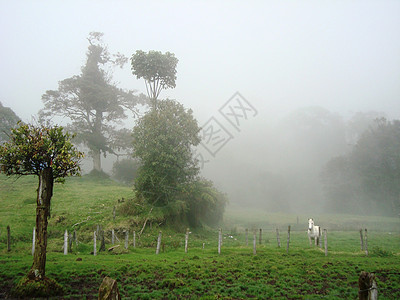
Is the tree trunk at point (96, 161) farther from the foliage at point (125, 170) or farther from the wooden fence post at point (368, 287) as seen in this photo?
the wooden fence post at point (368, 287)

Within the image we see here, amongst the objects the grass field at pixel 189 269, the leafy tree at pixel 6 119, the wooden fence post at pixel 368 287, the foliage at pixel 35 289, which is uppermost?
the leafy tree at pixel 6 119

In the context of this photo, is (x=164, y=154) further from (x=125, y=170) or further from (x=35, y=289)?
(x=125, y=170)

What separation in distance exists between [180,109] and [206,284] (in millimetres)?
22271

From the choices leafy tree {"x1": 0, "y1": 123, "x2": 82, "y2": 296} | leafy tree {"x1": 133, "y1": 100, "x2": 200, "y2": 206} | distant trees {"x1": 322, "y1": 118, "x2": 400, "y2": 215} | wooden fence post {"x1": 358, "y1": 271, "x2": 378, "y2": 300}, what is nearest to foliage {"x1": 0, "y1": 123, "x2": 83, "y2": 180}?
leafy tree {"x1": 0, "y1": 123, "x2": 82, "y2": 296}

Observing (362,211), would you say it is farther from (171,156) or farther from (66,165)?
(66,165)

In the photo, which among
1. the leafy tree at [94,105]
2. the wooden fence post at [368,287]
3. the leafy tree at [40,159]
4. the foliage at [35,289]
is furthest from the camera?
the leafy tree at [94,105]

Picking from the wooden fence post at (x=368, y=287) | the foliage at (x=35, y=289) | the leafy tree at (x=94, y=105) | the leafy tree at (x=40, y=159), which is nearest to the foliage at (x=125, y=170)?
the leafy tree at (x=94, y=105)

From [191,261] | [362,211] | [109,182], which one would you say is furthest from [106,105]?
[362,211]

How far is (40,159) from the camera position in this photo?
1075 cm

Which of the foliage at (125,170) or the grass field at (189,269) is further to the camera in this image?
the foliage at (125,170)

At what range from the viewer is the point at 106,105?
52031 millimetres

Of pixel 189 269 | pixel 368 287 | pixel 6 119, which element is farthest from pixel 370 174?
pixel 6 119

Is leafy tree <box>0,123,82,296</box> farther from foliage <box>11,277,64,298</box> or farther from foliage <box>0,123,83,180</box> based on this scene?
foliage <box>11,277,64,298</box>

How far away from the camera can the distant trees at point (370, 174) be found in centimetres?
6156
